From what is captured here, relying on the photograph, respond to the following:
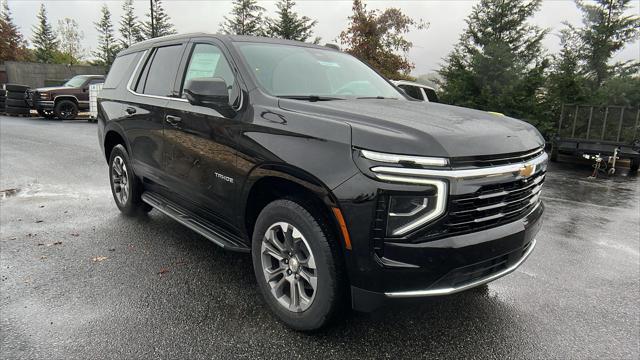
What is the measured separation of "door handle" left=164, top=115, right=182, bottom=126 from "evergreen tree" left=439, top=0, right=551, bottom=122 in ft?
41.5

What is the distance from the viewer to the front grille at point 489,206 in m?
2.22

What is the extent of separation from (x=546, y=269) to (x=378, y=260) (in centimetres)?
252

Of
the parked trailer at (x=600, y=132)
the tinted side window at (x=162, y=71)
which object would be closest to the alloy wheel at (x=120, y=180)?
the tinted side window at (x=162, y=71)

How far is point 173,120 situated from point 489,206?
269 centimetres

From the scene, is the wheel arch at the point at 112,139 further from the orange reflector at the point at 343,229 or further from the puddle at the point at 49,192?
the orange reflector at the point at 343,229

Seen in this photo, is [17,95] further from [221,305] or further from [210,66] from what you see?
[221,305]

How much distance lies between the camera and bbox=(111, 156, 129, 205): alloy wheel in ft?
16.0

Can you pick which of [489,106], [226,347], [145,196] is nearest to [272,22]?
[489,106]

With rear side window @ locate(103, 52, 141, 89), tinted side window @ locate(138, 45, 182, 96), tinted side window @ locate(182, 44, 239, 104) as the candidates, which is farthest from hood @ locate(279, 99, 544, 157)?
rear side window @ locate(103, 52, 141, 89)

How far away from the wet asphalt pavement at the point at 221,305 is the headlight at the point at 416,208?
46 cm

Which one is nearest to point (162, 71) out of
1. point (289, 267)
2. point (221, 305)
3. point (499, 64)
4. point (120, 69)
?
point (120, 69)

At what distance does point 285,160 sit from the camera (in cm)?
256

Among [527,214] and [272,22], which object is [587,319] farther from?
[272,22]

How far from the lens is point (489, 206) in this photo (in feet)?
7.70
